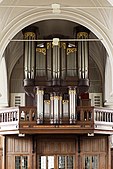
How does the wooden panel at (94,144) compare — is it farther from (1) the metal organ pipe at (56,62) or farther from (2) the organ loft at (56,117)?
(1) the metal organ pipe at (56,62)

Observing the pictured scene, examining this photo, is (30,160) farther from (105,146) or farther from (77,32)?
(77,32)

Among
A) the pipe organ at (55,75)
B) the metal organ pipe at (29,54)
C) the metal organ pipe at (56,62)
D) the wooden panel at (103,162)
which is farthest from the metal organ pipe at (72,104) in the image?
the wooden panel at (103,162)

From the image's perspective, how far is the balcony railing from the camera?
1998 centimetres

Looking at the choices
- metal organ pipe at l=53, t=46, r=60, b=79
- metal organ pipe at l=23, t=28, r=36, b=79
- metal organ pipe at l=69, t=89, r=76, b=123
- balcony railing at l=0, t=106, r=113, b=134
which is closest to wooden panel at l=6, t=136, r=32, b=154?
balcony railing at l=0, t=106, r=113, b=134

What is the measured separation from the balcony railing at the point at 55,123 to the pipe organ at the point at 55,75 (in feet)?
0.56

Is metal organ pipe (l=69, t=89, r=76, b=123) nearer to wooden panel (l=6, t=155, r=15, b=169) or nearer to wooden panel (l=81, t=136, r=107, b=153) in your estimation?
wooden panel (l=81, t=136, r=107, b=153)

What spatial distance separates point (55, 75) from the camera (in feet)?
67.7

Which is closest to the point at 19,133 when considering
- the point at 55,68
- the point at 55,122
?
the point at 55,122

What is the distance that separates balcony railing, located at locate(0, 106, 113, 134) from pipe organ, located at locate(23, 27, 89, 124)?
0.17 m

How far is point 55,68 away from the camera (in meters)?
20.7

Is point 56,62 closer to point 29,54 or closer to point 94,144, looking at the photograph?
point 29,54

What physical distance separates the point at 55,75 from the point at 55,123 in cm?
214

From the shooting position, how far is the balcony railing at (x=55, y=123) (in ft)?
65.6

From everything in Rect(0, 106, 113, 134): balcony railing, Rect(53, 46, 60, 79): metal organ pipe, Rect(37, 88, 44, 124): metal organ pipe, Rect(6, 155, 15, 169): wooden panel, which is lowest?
Rect(6, 155, 15, 169): wooden panel
